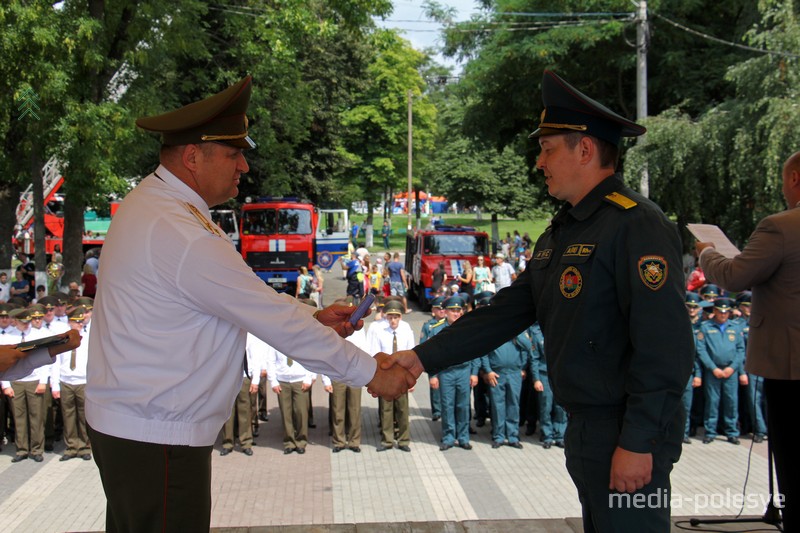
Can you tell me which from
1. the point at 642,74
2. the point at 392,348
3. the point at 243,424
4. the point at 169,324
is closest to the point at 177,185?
the point at 169,324

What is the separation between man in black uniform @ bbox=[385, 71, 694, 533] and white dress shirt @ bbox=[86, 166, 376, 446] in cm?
111

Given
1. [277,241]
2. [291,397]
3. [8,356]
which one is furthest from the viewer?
[277,241]

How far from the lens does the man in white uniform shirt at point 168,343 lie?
9.18 feet

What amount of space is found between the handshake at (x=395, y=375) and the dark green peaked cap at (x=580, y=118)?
1.25 meters

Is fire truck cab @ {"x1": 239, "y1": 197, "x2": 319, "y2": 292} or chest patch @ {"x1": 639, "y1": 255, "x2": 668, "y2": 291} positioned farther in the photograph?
fire truck cab @ {"x1": 239, "y1": 197, "x2": 319, "y2": 292}

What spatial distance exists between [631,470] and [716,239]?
2.19 meters

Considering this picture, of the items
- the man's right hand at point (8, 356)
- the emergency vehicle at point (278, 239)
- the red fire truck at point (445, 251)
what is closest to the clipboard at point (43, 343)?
the man's right hand at point (8, 356)

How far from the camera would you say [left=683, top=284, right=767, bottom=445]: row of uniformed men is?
1091 cm

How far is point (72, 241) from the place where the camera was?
53.8ft

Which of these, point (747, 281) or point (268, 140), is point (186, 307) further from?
point (268, 140)

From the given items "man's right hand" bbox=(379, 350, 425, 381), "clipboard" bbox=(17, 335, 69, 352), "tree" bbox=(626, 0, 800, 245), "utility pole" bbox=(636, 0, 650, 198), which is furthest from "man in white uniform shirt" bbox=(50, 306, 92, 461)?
"utility pole" bbox=(636, 0, 650, 198)

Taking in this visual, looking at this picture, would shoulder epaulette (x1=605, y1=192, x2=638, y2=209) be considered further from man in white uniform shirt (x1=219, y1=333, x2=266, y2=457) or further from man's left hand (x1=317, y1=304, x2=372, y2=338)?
man in white uniform shirt (x1=219, y1=333, x2=266, y2=457)

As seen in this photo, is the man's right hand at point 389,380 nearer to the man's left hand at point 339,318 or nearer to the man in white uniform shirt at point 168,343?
the man's left hand at point 339,318

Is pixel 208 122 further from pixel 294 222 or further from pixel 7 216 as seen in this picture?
pixel 294 222
